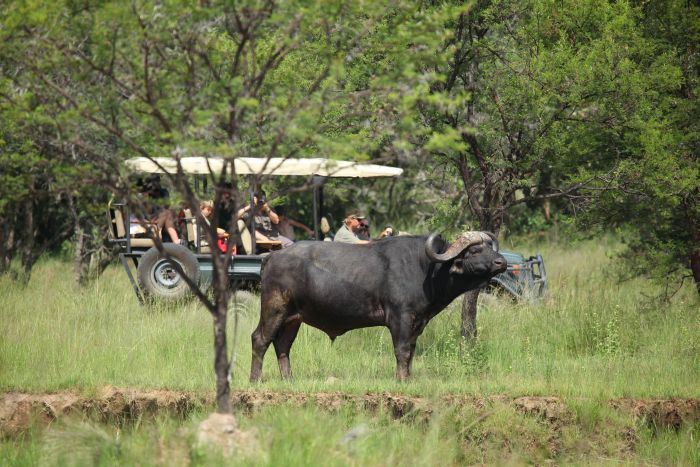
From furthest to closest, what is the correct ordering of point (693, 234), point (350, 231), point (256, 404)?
point (350, 231) < point (693, 234) < point (256, 404)

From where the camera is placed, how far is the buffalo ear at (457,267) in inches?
564

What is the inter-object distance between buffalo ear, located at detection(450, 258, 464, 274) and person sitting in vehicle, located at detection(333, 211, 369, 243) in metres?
3.99

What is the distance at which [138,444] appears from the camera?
10.2m

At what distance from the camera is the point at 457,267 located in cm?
1435

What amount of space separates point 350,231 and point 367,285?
171 inches

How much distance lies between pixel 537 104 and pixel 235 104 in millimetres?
6842

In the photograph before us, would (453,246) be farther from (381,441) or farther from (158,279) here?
(158,279)

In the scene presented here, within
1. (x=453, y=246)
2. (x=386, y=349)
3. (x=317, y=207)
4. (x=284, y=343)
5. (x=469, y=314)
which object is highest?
(x=317, y=207)

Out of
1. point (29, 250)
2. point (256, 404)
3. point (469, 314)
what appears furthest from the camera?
point (29, 250)

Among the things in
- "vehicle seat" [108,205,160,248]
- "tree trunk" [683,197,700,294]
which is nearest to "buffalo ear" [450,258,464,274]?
"tree trunk" [683,197,700,294]

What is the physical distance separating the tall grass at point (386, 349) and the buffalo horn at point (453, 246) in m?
1.38

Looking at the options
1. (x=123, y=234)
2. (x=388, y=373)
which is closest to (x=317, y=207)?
(x=123, y=234)

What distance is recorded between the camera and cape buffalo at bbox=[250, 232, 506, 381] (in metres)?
14.3

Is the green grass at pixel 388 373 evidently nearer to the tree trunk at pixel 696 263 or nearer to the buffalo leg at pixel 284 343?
the buffalo leg at pixel 284 343
